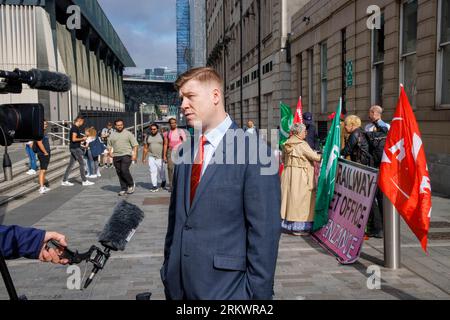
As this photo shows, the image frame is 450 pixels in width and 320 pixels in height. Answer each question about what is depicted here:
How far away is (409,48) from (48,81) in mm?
12682

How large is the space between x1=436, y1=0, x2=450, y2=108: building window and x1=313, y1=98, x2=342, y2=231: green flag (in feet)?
18.2

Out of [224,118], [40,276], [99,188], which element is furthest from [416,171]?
[99,188]

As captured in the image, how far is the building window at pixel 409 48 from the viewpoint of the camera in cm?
1305

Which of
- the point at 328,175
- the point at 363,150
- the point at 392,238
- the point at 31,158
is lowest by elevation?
the point at 392,238

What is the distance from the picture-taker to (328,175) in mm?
7129

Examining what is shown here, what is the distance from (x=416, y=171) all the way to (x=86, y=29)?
156ft

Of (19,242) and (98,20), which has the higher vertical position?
(98,20)

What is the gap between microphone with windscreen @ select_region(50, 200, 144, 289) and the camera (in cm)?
228

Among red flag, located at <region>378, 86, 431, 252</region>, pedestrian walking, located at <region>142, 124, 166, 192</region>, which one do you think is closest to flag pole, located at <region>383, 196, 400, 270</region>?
red flag, located at <region>378, 86, 431, 252</region>

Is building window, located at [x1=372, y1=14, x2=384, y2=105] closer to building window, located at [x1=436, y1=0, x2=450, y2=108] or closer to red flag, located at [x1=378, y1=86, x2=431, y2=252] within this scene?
building window, located at [x1=436, y1=0, x2=450, y2=108]

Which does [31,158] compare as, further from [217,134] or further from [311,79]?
[311,79]

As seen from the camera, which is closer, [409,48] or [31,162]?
[409,48]

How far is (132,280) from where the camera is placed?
17.3 ft

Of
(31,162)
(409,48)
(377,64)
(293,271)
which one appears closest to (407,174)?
(293,271)
